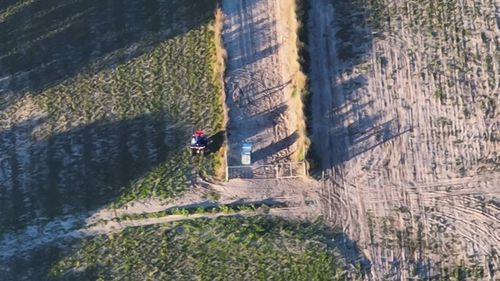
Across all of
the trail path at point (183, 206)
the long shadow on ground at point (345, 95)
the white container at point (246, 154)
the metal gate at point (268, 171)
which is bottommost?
the trail path at point (183, 206)

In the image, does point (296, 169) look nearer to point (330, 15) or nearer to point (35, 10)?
point (330, 15)

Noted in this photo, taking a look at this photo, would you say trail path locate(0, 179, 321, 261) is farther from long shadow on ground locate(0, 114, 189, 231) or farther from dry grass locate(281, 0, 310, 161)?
dry grass locate(281, 0, 310, 161)

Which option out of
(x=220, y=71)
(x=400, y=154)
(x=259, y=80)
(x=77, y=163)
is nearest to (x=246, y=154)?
(x=259, y=80)

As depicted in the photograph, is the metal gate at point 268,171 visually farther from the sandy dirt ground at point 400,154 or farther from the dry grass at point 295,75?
the sandy dirt ground at point 400,154

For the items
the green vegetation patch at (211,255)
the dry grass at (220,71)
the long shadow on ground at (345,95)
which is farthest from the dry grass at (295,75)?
the green vegetation patch at (211,255)

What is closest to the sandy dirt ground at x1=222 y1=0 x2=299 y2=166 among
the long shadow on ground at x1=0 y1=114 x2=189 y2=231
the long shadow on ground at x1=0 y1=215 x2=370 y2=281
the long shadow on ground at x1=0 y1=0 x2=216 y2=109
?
the long shadow on ground at x1=0 y1=0 x2=216 y2=109

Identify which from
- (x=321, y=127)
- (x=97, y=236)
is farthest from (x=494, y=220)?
(x=97, y=236)
